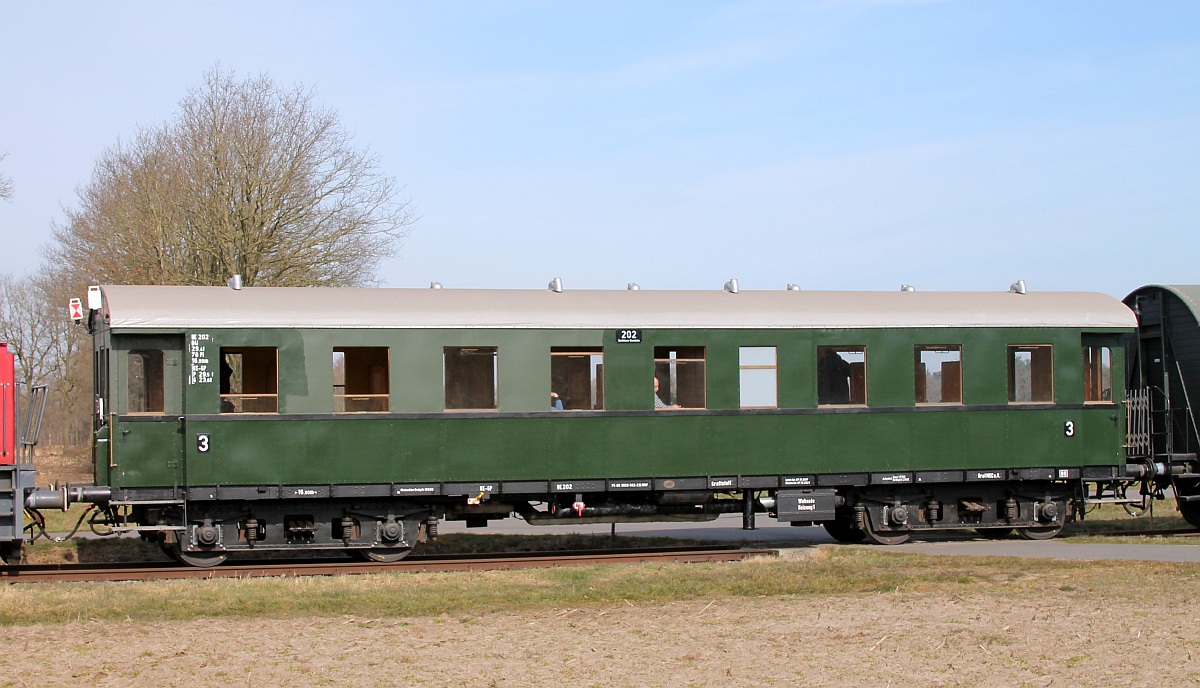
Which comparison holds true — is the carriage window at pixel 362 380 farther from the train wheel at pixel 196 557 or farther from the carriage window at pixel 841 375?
the carriage window at pixel 841 375

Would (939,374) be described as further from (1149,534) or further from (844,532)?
(1149,534)

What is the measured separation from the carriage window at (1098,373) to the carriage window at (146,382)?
44.4ft

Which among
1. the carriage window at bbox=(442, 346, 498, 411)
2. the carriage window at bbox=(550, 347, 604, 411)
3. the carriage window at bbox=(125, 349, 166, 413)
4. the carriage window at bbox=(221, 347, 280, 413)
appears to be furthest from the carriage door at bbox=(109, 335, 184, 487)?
the carriage window at bbox=(550, 347, 604, 411)

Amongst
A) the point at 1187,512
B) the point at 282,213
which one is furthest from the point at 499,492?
the point at 282,213

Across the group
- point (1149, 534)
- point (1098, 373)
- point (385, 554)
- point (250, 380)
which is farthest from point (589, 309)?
point (1149, 534)

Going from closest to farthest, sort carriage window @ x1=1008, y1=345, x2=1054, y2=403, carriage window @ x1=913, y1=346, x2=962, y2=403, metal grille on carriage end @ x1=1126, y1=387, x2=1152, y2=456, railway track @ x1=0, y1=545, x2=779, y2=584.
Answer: railway track @ x1=0, y1=545, x2=779, y2=584, carriage window @ x1=913, y1=346, x2=962, y2=403, carriage window @ x1=1008, y1=345, x2=1054, y2=403, metal grille on carriage end @ x1=1126, y1=387, x2=1152, y2=456

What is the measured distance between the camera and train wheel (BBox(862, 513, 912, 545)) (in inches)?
732

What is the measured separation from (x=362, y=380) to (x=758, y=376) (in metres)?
5.60

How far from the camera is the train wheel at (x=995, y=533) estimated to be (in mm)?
19672

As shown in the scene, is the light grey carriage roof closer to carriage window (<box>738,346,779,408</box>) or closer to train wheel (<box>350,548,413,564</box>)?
carriage window (<box>738,346,779,408</box>)

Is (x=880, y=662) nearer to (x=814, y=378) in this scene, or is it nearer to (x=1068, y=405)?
(x=814, y=378)

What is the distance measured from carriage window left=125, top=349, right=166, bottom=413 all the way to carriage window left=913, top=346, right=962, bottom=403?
1070cm

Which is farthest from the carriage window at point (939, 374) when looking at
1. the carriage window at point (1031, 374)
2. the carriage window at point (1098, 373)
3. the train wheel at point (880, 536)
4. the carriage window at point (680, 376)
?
the carriage window at point (680, 376)

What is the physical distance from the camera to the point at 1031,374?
18.8 meters
